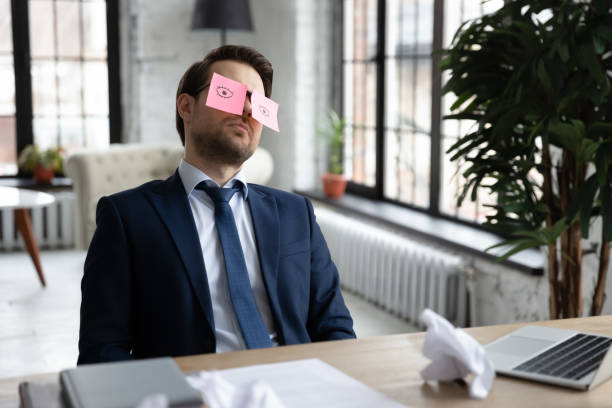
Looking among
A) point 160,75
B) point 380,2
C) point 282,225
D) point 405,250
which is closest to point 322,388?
point 282,225

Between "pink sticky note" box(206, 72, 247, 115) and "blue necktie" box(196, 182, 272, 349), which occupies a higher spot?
"pink sticky note" box(206, 72, 247, 115)

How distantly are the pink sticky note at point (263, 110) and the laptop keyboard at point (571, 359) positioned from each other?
0.70m

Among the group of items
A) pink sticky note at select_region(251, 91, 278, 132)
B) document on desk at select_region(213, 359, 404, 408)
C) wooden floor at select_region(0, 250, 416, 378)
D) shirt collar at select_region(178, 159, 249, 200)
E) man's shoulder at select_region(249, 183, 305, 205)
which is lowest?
wooden floor at select_region(0, 250, 416, 378)

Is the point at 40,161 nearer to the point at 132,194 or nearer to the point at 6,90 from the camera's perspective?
the point at 6,90

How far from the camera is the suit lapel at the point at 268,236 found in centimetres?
167

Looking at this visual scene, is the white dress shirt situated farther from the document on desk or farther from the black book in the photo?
the black book

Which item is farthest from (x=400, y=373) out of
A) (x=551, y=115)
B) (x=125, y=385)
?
(x=551, y=115)

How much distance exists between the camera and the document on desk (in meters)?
1.05

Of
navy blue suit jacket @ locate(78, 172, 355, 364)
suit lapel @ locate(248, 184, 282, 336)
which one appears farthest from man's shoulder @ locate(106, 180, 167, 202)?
suit lapel @ locate(248, 184, 282, 336)

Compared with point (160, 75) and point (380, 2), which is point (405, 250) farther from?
point (160, 75)

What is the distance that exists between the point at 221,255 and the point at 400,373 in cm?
60

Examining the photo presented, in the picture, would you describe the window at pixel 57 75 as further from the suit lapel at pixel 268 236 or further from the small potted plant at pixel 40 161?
the suit lapel at pixel 268 236

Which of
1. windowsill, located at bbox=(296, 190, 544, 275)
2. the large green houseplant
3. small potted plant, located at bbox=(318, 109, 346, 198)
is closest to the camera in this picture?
the large green houseplant

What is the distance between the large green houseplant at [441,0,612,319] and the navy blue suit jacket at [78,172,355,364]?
3.25 feet
